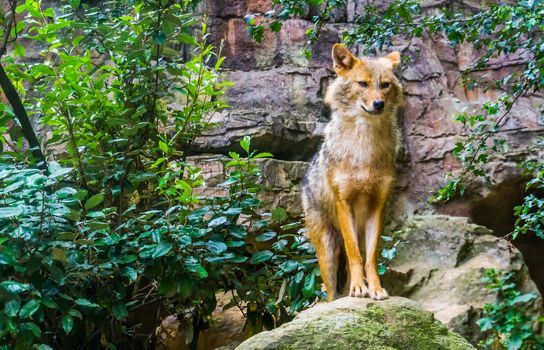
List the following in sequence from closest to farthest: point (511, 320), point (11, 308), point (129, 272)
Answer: point (11, 308) → point (129, 272) → point (511, 320)

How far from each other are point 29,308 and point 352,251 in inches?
81.1

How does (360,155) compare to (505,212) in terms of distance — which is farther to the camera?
(505,212)

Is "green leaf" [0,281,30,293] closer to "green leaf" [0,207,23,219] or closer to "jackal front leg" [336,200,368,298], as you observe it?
"green leaf" [0,207,23,219]

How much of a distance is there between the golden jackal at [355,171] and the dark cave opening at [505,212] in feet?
13.0

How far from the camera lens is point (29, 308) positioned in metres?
3.93

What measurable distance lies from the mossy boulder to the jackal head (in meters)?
1.47

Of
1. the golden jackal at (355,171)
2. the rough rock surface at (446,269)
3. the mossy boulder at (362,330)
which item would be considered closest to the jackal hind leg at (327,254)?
the golden jackal at (355,171)

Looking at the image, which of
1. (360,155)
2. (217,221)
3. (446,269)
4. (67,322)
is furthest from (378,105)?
(446,269)

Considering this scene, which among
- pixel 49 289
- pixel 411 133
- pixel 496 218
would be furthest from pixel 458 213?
pixel 49 289

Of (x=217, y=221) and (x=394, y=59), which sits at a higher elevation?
(x=394, y=59)

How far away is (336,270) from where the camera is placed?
4.79m

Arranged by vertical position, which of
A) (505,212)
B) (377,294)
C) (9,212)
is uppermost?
(9,212)

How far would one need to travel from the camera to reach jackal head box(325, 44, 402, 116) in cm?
450

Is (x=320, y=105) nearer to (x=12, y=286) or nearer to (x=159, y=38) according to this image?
(x=159, y=38)
